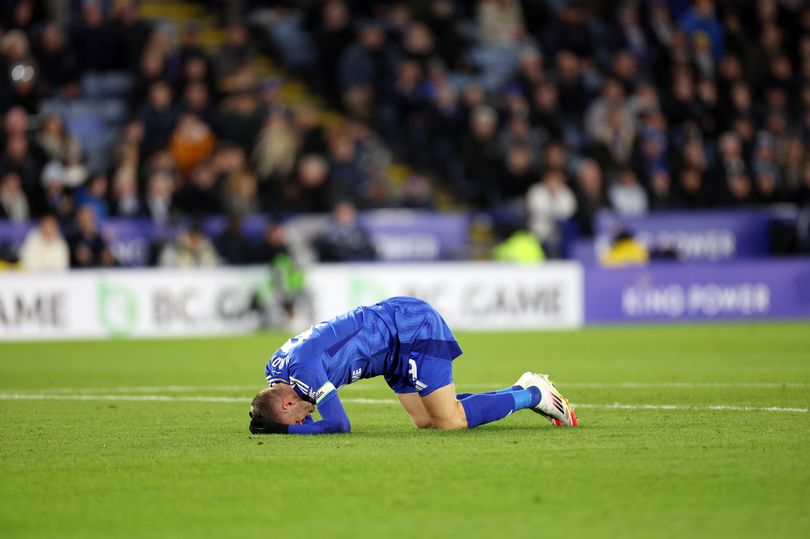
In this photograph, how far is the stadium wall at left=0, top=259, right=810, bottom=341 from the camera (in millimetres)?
19969

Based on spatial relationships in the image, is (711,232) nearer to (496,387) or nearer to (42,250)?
(42,250)

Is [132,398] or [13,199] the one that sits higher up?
[13,199]

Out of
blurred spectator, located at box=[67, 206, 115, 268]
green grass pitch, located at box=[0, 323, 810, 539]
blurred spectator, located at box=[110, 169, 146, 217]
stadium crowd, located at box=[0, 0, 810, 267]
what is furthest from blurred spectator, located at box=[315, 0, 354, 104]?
green grass pitch, located at box=[0, 323, 810, 539]

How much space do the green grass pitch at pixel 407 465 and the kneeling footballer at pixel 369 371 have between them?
144 mm

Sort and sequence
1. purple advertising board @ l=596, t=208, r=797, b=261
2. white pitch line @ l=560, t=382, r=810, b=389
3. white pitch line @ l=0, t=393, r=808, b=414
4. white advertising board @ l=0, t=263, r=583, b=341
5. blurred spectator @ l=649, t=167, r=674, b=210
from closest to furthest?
white pitch line @ l=0, t=393, r=808, b=414, white pitch line @ l=560, t=382, r=810, b=389, white advertising board @ l=0, t=263, r=583, b=341, purple advertising board @ l=596, t=208, r=797, b=261, blurred spectator @ l=649, t=167, r=674, b=210

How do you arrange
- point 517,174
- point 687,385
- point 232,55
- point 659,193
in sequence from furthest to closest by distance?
point 659,193 → point 232,55 → point 517,174 → point 687,385

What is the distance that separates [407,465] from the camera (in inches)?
287

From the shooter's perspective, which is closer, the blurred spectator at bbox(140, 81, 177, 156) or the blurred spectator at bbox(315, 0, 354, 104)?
the blurred spectator at bbox(140, 81, 177, 156)

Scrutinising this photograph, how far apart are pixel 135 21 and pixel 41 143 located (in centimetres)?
292

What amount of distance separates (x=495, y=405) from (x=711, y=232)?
627 inches

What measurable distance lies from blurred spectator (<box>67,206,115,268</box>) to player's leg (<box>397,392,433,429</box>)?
1198 cm

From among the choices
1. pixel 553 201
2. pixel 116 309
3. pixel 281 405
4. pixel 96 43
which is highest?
pixel 96 43

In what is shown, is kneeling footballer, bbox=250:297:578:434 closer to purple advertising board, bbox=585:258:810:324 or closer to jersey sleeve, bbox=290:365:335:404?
jersey sleeve, bbox=290:365:335:404

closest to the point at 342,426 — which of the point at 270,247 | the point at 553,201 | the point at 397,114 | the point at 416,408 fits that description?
the point at 416,408
